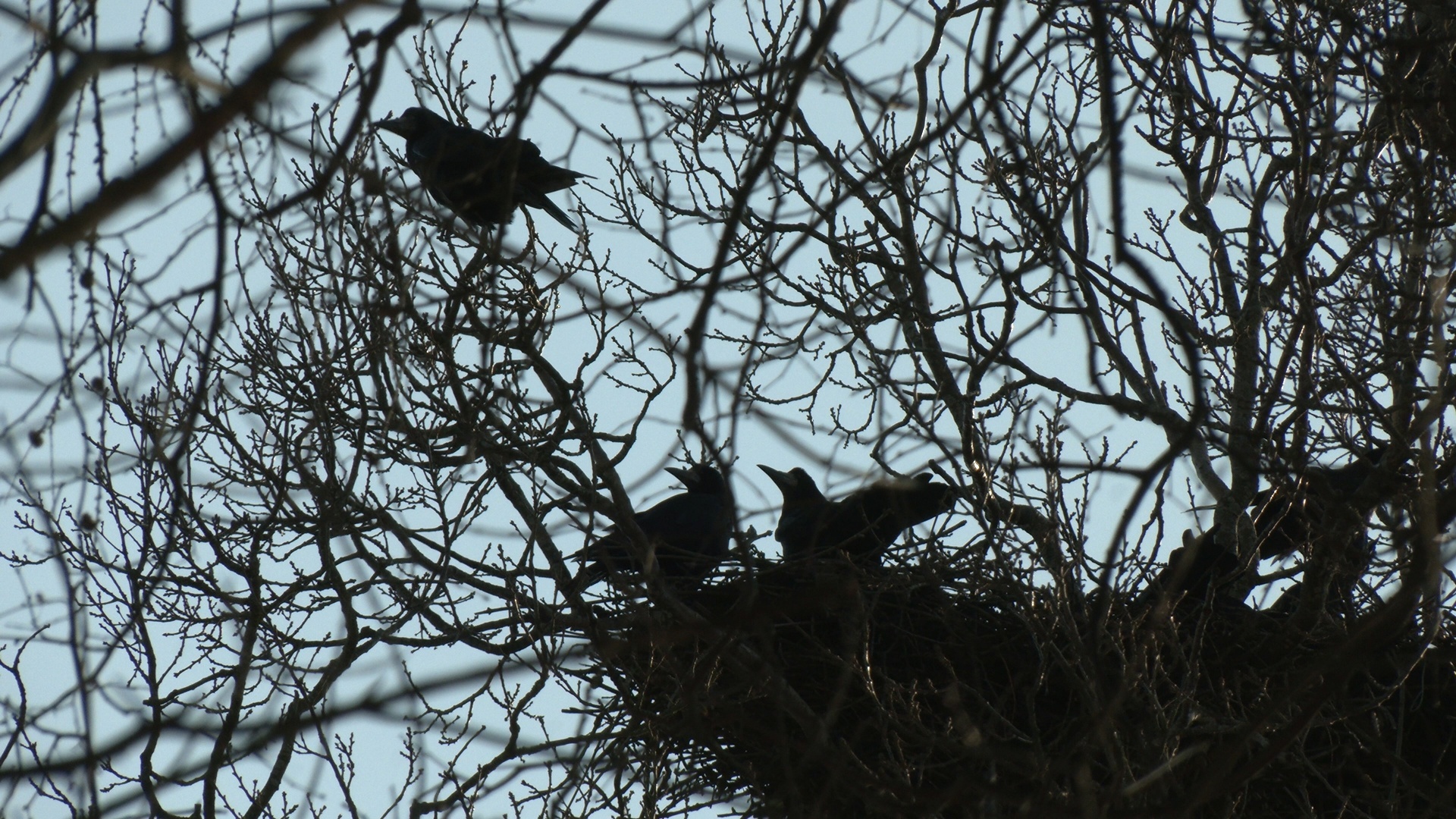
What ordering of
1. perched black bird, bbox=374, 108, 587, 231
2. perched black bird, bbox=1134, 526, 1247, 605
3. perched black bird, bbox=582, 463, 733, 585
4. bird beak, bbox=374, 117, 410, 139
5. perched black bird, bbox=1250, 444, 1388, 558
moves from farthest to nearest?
bird beak, bbox=374, 117, 410, 139
perched black bird, bbox=582, 463, 733, 585
perched black bird, bbox=1134, 526, 1247, 605
perched black bird, bbox=374, 108, 587, 231
perched black bird, bbox=1250, 444, 1388, 558

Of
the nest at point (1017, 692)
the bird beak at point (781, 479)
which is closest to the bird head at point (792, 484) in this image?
the bird beak at point (781, 479)

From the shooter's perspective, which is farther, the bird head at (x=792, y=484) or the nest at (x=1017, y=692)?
the bird head at (x=792, y=484)

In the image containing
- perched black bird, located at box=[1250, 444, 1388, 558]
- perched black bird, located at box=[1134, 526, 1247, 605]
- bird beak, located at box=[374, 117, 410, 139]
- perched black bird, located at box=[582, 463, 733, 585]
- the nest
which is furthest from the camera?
bird beak, located at box=[374, 117, 410, 139]

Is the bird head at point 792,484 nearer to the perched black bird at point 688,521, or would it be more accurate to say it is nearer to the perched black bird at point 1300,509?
the perched black bird at point 688,521

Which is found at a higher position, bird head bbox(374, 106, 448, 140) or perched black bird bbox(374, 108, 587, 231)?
bird head bbox(374, 106, 448, 140)

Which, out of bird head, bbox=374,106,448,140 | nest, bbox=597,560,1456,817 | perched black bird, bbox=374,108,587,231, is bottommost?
nest, bbox=597,560,1456,817

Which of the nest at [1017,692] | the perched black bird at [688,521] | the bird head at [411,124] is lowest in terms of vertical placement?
the nest at [1017,692]

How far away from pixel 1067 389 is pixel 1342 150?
141 inches

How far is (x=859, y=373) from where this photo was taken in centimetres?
566

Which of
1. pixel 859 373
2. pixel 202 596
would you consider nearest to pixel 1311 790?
pixel 859 373

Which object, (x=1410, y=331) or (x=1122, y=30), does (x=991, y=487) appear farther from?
(x=1122, y=30)

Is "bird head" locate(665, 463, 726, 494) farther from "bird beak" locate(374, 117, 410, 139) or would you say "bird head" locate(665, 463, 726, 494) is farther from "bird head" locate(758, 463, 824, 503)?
"bird beak" locate(374, 117, 410, 139)

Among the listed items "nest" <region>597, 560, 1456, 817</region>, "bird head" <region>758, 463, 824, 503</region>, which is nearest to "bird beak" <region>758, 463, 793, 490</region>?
"bird head" <region>758, 463, 824, 503</region>

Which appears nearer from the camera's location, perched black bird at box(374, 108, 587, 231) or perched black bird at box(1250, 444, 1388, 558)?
perched black bird at box(1250, 444, 1388, 558)
